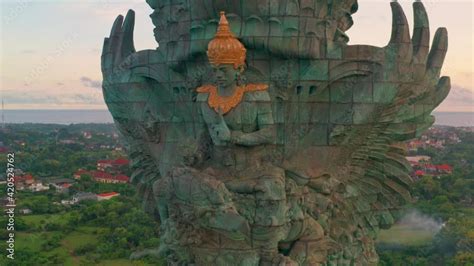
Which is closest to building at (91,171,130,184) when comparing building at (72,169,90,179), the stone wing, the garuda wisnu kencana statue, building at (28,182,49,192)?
building at (72,169,90,179)

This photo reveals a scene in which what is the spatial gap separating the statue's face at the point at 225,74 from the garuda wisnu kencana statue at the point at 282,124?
0.01 m

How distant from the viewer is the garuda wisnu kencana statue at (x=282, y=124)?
7.54 metres

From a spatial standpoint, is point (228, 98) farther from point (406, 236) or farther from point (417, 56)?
point (406, 236)

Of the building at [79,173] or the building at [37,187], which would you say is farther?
the building at [79,173]

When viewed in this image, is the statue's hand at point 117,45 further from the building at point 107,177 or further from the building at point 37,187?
the building at point 107,177

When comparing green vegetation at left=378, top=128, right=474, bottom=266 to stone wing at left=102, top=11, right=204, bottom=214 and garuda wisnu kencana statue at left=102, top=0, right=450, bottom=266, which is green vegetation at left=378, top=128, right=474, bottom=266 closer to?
garuda wisnu kencana statue at left=102, top=0, right=450, bottom=266

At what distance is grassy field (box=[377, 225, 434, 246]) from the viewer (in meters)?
29.9

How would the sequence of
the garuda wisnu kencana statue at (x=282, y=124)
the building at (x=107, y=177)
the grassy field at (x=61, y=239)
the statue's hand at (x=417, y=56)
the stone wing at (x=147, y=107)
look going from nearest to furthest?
the garuda wisnu kencana statue at (x=282, y=124) → the statue's hand at (x=417, y=56) → the stone wing at (x=147, y=107) → the grassy field at (x=61, y=239) → the building at (x=107, y=177)

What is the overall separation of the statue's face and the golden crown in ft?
0.21

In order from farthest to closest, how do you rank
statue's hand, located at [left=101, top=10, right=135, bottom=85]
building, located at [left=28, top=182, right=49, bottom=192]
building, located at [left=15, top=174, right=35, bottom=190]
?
building, located at [left=28, top=182, right=49, bottom=192], building, located at [left=15, top=174, right=35, bottom=190], statue's hand, located at [left=101, top=10, right=135, bottom=85]

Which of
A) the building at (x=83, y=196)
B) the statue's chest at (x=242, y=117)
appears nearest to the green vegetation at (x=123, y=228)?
the building at (x=83, y=196)

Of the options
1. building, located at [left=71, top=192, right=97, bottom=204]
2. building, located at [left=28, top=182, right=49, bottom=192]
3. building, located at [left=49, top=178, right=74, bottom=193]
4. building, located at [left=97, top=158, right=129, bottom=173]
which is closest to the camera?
building, located at [left=71, top=192, right=97, bottom=204]

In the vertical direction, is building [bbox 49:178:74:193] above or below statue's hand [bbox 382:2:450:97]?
below

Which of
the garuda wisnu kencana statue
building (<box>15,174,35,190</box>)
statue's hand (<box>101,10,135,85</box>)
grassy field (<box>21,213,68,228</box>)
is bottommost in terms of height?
grassy field (<box>21,213,68,228</box>)
